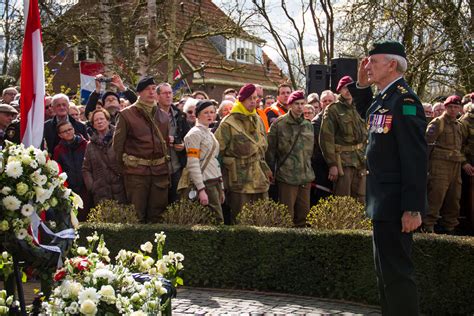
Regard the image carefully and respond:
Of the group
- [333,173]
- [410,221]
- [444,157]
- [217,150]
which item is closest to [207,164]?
[217,150]

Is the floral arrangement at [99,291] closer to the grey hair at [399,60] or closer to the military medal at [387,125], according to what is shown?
the military medal at [387,125]

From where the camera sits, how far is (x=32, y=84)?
5.46 metres

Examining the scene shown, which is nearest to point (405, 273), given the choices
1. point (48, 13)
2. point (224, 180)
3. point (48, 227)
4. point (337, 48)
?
point (48, 227)

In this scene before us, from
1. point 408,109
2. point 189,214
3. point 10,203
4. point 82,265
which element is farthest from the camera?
point 189,214

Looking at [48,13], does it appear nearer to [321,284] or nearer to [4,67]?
[321,284]

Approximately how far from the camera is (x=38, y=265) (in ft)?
12.7

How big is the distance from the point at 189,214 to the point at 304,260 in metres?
1.62

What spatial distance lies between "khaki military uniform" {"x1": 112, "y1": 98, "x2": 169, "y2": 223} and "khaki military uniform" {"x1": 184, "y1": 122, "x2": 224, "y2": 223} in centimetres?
50

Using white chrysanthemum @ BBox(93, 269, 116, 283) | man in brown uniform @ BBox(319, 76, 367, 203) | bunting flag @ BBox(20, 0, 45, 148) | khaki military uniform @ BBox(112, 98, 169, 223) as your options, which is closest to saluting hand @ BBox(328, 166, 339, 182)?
man in brown uniform @ BBox(319, 76, 367, 203)

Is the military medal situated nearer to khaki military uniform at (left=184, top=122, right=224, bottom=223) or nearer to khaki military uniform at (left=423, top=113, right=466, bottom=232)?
khaki military uniform at (left=184, top=122, right=224, bottom=223)

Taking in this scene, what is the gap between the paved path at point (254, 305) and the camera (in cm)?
686

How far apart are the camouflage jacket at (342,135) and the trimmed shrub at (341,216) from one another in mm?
1997

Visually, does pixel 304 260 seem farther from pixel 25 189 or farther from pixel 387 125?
pixel 25 189

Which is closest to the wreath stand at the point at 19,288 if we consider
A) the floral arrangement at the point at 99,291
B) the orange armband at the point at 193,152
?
the floral arrangement at the point at 99,291
